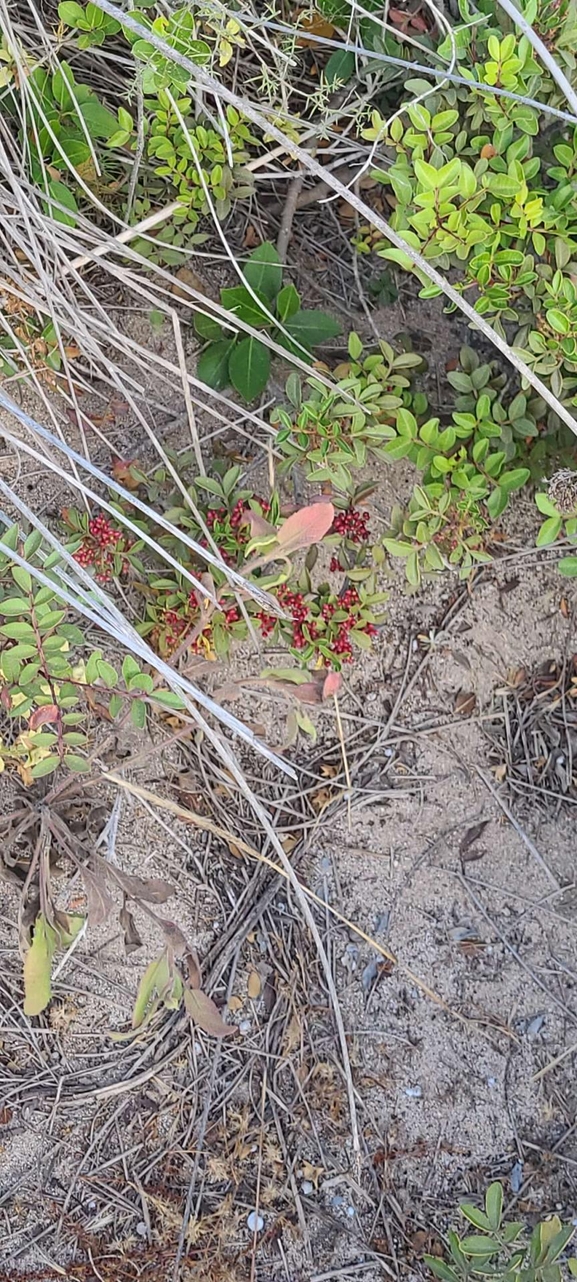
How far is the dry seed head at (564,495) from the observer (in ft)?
3.80

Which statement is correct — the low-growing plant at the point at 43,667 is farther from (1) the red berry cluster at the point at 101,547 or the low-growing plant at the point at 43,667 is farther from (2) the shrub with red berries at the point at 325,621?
(2) the shrub with red berries at the point at 325,621

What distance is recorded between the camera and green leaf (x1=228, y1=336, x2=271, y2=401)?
135 cm

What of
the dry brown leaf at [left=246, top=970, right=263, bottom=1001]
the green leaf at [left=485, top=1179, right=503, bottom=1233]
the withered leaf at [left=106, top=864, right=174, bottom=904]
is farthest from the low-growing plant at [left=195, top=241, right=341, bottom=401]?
the green leaf at [left=485, top=1179, right=503, bottom=1233]

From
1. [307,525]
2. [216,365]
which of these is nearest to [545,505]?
[307,525]

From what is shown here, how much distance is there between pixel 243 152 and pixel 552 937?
1.37 m

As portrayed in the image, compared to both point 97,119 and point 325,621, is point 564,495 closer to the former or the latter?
point 325,621

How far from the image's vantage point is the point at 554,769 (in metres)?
1.62

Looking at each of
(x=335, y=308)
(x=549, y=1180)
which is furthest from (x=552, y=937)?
(x=335, y=308)

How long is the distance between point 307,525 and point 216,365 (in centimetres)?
48

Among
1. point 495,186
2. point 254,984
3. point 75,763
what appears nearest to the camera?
point 495,186

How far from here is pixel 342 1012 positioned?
1621 millimetres

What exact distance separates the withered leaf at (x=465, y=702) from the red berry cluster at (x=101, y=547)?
0.66 metres

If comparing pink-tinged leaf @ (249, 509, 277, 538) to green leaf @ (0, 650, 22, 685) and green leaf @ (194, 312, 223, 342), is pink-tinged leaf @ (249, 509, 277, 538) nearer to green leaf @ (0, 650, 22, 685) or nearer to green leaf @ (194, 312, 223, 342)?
green leaf @ (0, 650, 22, 685)

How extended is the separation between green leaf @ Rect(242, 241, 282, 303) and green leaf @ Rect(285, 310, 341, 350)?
61mm
